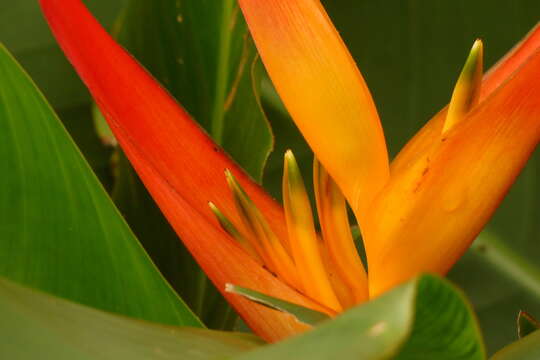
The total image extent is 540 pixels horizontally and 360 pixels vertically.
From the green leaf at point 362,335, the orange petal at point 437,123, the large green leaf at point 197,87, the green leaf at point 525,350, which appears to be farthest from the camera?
the large green leaf at point 197,87

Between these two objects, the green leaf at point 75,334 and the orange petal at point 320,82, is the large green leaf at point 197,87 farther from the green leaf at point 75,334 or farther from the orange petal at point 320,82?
the green leaf at point 75,334

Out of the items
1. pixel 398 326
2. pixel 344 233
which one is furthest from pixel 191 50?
pixel 398 326

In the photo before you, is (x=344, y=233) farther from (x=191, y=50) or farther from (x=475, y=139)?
(x=191, y=50)

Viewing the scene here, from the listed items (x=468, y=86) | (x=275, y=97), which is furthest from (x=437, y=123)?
(x=275, y=97)

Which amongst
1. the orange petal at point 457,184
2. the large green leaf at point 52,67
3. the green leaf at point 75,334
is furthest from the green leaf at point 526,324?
the large green leaf at point 52,67

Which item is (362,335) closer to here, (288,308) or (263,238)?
(288,308)

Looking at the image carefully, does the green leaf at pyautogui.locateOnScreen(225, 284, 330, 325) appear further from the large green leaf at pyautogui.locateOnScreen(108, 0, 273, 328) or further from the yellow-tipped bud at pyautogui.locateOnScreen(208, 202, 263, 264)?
the large green leaf at pyautogui.locateOnScreen(108, 0, 273, 328)
